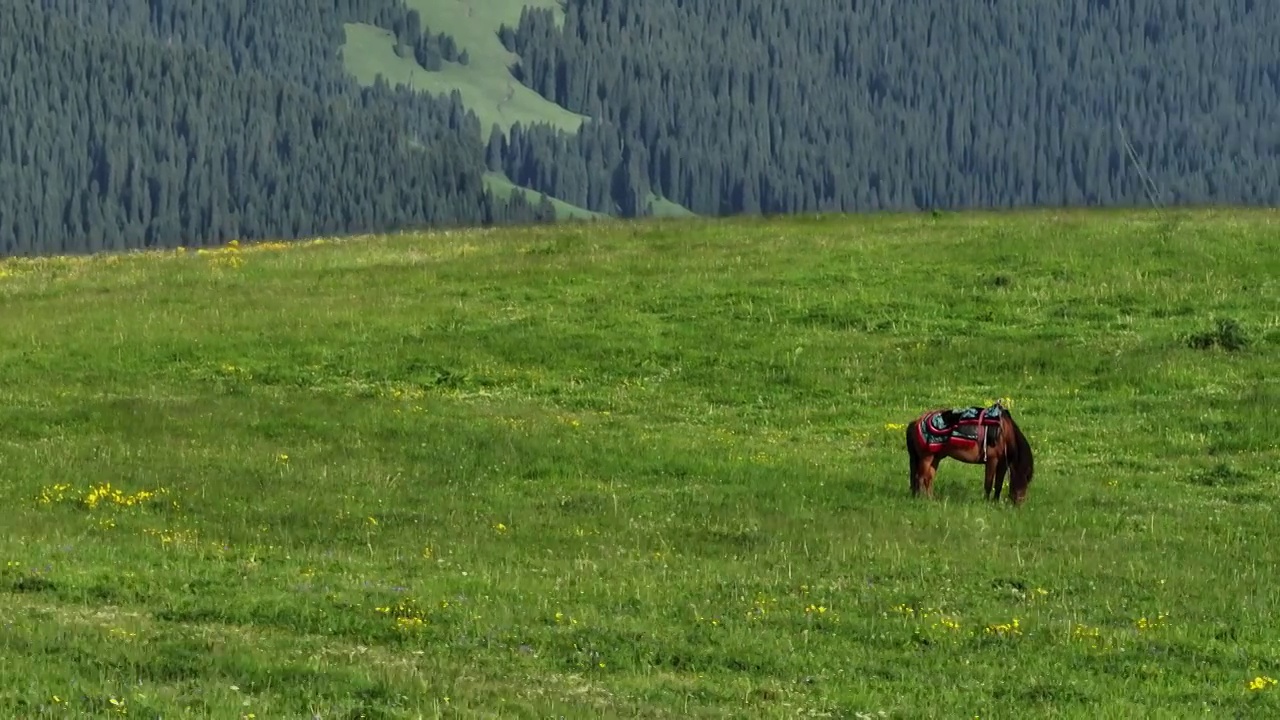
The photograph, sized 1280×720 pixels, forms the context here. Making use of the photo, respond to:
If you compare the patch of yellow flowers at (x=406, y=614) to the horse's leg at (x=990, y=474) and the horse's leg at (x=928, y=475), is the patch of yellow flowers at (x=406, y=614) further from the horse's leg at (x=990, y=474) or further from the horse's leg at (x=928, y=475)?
the horse's leg at (x=990, y=474)

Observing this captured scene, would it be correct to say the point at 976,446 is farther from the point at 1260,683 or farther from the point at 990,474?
the point at 1260,683

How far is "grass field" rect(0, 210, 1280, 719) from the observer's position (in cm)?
1452

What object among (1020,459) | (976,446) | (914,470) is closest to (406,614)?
(914,470)

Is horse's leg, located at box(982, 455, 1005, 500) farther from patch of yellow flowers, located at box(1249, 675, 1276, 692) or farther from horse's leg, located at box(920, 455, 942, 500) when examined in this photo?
patch of yellow flowers, located at box(1249, 675, 1276, 692)

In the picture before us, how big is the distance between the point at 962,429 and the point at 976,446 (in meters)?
0.29

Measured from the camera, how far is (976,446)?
24531mm

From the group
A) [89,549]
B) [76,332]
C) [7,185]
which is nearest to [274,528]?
[89,549]

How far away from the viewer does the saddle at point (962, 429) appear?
2448 cm

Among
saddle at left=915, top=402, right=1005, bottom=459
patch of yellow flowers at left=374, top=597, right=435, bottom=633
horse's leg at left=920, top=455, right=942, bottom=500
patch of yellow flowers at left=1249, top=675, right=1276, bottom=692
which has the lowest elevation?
horse's leg at left=920, top=455, right=942, bottom=500

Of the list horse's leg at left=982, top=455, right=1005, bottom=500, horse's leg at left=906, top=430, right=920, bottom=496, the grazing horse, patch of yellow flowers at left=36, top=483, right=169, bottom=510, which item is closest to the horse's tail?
the grazing horse

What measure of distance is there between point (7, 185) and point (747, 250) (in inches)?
6111

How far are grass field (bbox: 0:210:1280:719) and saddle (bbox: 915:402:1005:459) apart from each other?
0.87 meters

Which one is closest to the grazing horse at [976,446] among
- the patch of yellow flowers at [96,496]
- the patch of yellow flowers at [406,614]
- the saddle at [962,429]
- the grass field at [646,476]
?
the saddle at [962,429]

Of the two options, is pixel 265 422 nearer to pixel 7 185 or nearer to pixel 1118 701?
pixel 1118 701
